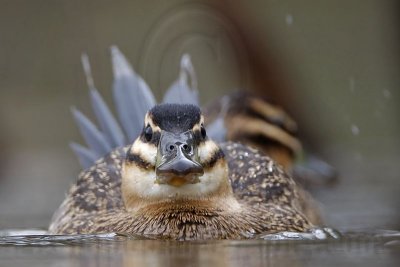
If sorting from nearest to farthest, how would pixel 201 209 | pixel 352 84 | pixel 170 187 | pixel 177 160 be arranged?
pixel 177 160
pixel 170 187
pixel 201 209
pixel 352 84

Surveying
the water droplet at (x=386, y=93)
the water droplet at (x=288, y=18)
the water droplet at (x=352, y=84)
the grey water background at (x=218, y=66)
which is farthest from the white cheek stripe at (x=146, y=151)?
the water droplet at (x=386, y=93)

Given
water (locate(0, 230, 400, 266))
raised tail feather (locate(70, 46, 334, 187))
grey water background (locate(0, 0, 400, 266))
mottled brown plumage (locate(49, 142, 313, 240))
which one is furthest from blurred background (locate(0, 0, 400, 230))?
water (locate(0, 230, 400, 266))

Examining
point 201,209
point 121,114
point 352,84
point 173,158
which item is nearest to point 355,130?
point 352,84

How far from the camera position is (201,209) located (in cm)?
711

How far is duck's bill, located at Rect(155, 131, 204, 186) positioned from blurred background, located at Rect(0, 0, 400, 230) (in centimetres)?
590

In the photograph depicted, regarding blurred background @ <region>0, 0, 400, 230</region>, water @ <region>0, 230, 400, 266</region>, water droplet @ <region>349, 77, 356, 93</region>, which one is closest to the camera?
water @ <region>0, 230, 400, 266</region>

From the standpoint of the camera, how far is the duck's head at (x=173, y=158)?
22.5 feet

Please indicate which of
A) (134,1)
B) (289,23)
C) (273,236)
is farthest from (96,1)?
(273,236)

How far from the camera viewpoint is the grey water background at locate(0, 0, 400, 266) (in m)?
12.7

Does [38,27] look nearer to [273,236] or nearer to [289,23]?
[289,23]

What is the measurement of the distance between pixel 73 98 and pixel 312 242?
8752 mm

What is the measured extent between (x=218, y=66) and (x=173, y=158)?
315 inches

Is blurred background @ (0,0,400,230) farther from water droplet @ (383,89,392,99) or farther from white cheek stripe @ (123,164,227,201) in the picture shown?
white cheek stripe @ (123,164,227,201)

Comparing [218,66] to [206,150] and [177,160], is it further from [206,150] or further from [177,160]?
A: [177,160]
